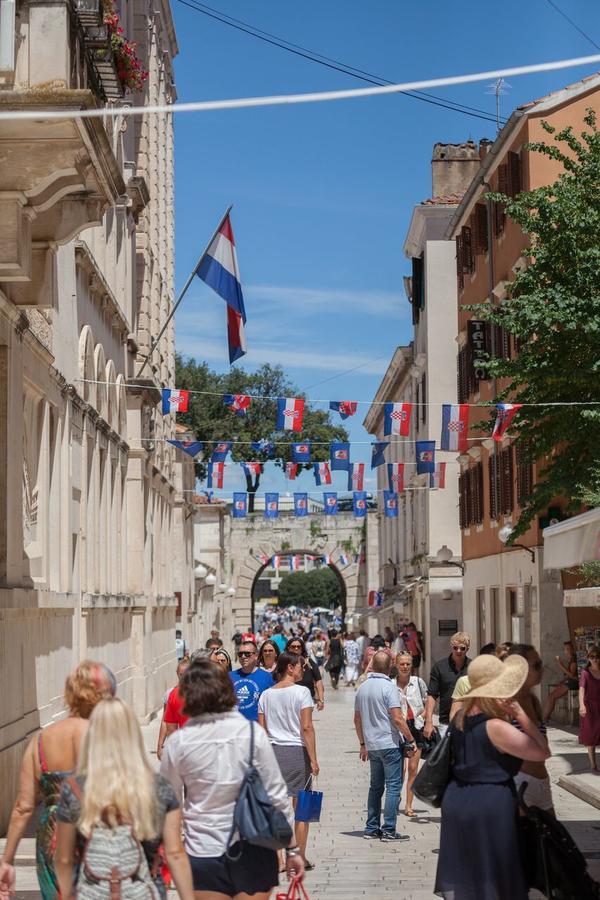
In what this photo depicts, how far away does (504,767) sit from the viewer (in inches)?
289

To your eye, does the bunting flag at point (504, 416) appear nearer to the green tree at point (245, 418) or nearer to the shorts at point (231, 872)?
the shorts at point (231, 872)

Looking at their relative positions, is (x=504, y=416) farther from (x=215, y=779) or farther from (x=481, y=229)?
(x=215, y=779)

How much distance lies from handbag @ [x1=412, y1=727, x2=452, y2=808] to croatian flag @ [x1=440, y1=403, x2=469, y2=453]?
69.7 ft

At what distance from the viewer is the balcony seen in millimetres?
11258

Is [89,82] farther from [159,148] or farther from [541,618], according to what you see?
[159,148]

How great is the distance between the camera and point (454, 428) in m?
29.2

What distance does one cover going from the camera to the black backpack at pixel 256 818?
22.1 feet

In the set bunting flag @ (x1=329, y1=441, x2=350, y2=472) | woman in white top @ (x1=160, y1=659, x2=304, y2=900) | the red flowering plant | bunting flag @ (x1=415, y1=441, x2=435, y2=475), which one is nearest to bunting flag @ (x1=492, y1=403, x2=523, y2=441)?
the red flowering plant

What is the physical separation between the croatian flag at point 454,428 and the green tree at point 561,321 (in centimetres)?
615

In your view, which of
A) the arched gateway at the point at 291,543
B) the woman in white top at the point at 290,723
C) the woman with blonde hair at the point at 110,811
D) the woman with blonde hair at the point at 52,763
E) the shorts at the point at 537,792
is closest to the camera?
the woman with blonde hair at the point at 110,811

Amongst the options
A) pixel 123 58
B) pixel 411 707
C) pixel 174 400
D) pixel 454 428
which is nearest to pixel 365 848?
pixel 411 707

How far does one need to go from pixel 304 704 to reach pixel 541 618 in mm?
17517

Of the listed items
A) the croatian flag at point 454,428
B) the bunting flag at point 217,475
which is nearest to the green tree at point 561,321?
the croatian flag at point 454,428

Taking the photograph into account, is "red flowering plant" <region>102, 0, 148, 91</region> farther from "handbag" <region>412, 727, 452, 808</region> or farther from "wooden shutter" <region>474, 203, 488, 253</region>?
"wooden shutter" <region>474, 203, 488, 253</region>
